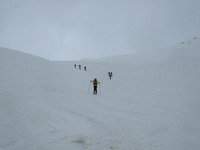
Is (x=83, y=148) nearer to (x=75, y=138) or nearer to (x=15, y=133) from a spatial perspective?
(x=75, y=138)

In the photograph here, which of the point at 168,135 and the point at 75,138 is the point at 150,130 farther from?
the point at 75,138

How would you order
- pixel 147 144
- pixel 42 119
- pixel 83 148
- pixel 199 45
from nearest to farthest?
pixel 83 148 → pixel 147 144 → pixel 42 119 → pixel 199 45

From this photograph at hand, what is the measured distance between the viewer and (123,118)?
8586 mm

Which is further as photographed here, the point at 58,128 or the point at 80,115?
the point at 80,115

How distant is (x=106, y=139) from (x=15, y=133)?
122 inches

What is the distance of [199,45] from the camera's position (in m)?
50.7

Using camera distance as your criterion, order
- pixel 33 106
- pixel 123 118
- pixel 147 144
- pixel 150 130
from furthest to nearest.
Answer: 1. pixel 123 118
2. pixel 33 106
3. pixel 150 130
4. pixel 147 144

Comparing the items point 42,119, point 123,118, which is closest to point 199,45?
point 123,118

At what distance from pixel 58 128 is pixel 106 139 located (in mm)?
1832

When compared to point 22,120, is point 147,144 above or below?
below

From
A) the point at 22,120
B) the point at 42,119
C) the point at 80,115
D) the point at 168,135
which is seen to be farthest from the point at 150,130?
the point at 22,120

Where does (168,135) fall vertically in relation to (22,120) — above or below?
below

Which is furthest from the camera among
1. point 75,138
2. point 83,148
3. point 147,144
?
point 147,144

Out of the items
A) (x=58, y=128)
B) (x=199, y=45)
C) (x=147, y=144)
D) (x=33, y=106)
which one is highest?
(x=199, y=45)
